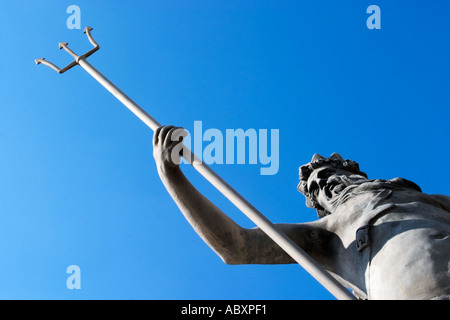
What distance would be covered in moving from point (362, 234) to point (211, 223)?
179 cm

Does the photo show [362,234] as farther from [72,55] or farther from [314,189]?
[72,55]

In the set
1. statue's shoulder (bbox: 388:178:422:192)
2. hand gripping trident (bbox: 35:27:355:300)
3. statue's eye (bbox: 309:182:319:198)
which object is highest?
statue's eye (bbox: 309:182:319:198)

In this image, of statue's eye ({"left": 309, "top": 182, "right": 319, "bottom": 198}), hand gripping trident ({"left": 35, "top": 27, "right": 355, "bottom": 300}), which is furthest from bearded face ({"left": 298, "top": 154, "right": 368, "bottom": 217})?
hand gripping trident ({"left": 35, "top": 27, "right": 355, "bottom": 300})

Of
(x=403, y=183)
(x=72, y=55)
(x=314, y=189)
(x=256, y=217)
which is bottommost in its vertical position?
(x=256, y=217)

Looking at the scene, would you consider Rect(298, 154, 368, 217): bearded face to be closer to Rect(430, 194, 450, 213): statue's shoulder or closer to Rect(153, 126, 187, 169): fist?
Rect(430, 194, 450, 213): statue's shoulder

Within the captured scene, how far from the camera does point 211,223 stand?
8711 mm

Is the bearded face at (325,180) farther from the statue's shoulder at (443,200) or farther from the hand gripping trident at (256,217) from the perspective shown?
the hand gripping trident at (256,217)

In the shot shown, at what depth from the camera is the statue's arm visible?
843cm

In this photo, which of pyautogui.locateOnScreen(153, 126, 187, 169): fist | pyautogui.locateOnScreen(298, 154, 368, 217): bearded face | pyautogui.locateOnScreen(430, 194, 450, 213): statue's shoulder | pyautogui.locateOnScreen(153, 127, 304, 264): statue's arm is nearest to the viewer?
pyautogui.locateOnScreen(153, 126, 187, 169): fist

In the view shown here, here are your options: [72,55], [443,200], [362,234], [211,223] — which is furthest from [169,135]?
[443,200]

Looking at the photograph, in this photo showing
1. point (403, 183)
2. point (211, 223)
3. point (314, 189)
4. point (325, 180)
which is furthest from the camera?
point (314, 189)
